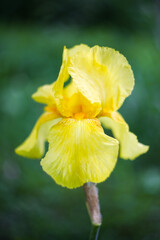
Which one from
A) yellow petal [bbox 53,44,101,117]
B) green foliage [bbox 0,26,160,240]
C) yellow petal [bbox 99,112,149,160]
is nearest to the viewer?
yellow petal [bbox 53,44,101,117]

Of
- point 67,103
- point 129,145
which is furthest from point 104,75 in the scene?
point 129,145

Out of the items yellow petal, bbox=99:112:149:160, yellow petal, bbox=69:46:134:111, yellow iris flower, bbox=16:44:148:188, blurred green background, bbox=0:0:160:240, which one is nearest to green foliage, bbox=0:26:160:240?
blurred green background, bbox=0:0:160:240

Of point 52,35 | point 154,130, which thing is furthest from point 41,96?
point 52,35

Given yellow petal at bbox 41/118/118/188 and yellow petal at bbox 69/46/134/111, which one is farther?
yellow petal at bbox 69/46/134/111

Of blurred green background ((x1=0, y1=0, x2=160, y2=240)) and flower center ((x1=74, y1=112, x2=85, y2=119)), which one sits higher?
flower center ((x1=74, y1=112, x2=85, y2=119))

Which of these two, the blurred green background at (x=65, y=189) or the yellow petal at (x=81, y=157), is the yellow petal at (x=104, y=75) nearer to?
the yellow petal at (x=81, y=157)

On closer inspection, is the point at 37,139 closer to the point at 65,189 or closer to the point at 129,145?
the point at 129,145

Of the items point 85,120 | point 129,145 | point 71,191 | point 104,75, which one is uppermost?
point 104,75

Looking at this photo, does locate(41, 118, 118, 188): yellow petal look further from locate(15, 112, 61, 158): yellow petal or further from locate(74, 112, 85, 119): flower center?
locate(15, 112, 61, 158): yellow petal

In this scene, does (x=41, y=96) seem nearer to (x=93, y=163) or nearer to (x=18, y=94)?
(x=93, y=163)

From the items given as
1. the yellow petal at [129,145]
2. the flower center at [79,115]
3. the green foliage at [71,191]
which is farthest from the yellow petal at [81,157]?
the green foliage at [71,191]
